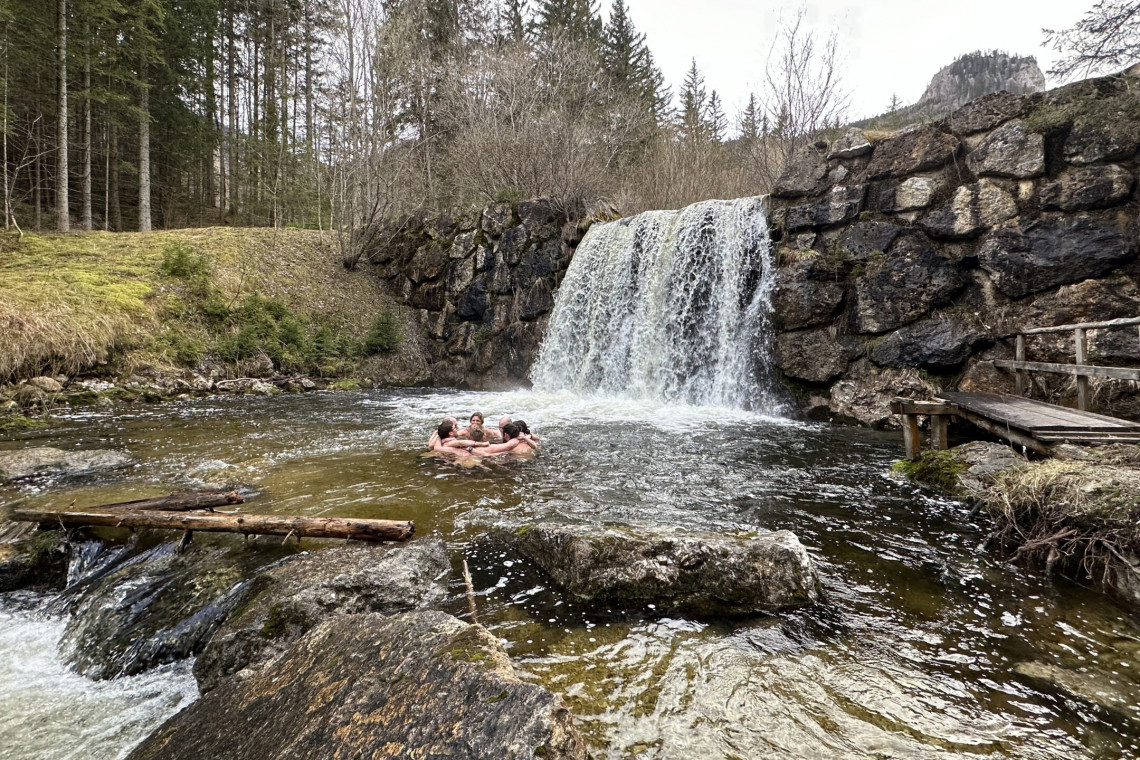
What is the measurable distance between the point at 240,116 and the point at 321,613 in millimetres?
30291

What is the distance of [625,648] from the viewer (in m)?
2.68

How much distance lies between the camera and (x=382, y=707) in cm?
173

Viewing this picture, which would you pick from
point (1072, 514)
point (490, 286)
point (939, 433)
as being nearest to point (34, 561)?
point (1072, 514)

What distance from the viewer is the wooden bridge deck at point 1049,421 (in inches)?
187

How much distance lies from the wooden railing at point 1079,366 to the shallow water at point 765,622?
2127mm

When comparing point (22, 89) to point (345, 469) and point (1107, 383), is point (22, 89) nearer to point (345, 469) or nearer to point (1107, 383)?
point (345, 469)

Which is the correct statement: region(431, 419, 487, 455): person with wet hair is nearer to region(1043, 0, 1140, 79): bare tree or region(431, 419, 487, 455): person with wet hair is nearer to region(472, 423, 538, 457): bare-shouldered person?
region(472, 423, 538, 457): bare-shouldered person

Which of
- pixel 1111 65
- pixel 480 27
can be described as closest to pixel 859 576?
pixel 1111 65

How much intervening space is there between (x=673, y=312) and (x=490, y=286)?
23.1 feet

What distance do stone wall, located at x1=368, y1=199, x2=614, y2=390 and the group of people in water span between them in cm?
872

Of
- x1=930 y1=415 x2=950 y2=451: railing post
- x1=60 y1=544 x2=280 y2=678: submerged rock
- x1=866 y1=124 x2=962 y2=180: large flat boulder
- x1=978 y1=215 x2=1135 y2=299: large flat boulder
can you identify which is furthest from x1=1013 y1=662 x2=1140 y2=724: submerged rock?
x1=866 y1=124 x2=962 y2=180: large flat boulder

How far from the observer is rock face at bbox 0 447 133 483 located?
574 cm

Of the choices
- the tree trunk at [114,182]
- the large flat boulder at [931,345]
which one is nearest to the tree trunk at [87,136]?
the tree trunk at [114,182]

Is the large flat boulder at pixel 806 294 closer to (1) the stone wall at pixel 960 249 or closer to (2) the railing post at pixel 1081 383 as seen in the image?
(1) the stone wall at pixel 960 249
